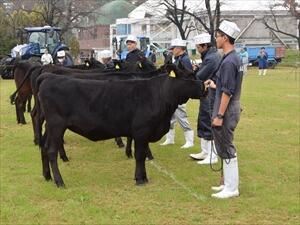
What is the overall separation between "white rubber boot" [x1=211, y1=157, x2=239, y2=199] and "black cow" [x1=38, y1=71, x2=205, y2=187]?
44.3 inches

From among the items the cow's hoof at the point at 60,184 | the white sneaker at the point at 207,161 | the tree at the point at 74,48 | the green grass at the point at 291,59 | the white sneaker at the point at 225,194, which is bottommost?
the green grass at the point at 291,59

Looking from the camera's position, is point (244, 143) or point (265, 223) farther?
point (244, 143)

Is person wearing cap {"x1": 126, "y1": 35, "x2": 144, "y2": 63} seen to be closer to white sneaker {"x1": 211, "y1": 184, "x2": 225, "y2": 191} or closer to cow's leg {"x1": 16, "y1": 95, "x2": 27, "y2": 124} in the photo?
white sneaker {"x1": 211, "y1": 184, "x2": 225, "y2": 191}

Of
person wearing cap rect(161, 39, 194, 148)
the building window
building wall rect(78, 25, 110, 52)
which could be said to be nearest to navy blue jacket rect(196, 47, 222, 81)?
person wearing cap rect(161, 39, 194, 148)

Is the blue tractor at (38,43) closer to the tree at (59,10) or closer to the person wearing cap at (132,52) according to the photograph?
the tree at (59,10)

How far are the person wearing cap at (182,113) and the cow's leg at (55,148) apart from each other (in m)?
2.11

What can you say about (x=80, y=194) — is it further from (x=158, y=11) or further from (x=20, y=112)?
(x=158, y=11)

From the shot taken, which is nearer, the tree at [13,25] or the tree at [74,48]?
the tree at [13,25]

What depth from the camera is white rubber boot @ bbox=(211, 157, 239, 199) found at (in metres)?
6.95

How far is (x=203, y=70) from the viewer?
808 cm

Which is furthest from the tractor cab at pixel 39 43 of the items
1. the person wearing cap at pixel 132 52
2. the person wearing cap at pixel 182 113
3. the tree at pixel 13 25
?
the person wearing cap at pixel 182 113

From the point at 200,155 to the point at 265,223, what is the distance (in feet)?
11.0

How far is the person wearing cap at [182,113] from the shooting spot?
358 inches

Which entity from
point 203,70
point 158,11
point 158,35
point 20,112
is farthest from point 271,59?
point 203,70
